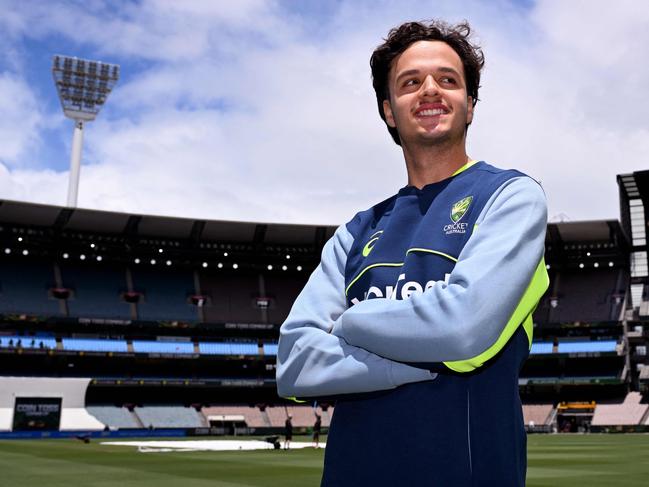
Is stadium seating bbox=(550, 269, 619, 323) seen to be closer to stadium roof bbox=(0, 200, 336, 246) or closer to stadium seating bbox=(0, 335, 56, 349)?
stadium roof bbox=(0, 200, 336, 246)

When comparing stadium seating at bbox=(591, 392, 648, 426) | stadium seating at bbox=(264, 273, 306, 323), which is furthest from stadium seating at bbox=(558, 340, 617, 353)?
stadium seating at bbox=(264, 273, 306, 323)

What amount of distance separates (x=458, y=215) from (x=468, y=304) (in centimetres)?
39

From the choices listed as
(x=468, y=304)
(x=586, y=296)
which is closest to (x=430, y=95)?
(x=468, y=304)

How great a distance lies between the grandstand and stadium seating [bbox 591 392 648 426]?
0.17 m

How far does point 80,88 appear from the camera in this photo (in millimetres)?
70875

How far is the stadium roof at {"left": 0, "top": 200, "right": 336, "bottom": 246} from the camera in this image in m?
53.8

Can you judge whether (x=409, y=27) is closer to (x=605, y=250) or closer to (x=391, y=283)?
(x=391, y=283)

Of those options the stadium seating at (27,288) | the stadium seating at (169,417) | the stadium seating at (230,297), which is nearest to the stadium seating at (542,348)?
the stadium seating at (230,297)

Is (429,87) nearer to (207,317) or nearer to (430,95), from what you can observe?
(430,95)

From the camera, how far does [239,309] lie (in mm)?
64375

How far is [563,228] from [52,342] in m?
44.6

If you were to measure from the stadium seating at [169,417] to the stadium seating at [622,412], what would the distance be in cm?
3315

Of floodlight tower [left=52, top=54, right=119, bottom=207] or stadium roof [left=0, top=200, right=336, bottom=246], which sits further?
floodlight tower [left=52, top=54, right=119, bottom=207]

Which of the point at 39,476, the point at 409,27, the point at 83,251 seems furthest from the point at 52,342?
the point at 409,27
